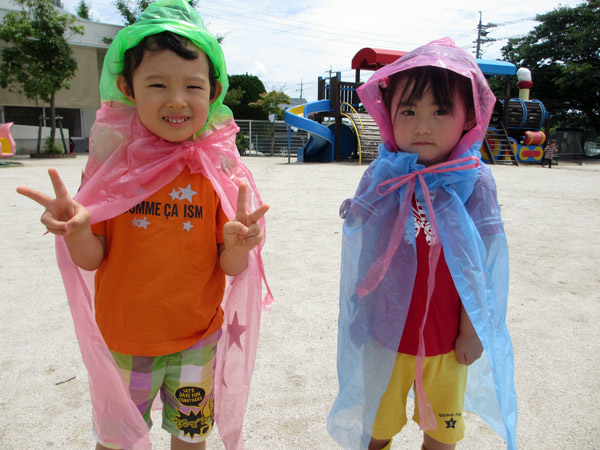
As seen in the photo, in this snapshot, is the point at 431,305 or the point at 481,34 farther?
the point at 481,34

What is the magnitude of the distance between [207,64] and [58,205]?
654 millimetres

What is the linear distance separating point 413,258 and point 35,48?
59.8ft

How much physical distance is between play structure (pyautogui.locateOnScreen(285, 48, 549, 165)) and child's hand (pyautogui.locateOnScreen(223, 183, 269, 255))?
1410cm

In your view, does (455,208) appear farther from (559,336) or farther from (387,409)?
(559,336)

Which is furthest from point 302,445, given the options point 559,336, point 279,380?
point 559,336

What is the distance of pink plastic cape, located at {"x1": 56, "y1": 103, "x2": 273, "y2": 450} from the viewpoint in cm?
144

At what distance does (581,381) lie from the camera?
229 centimetres

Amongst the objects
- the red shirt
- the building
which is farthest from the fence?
the red shirt

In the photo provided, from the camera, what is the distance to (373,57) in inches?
601

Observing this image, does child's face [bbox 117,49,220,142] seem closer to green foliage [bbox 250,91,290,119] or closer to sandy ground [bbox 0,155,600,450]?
sandy ground [bbox 0,155,600,450]

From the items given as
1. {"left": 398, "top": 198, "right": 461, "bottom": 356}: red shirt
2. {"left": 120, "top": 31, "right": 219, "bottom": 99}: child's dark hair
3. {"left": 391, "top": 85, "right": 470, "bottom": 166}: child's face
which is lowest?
{"left": 398, "top": 198, "right": 461, "bottom": 356}: red shirt

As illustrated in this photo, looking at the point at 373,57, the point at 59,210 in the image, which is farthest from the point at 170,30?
the point at 373,57

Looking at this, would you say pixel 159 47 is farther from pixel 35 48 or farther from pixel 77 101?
pixel 77 101

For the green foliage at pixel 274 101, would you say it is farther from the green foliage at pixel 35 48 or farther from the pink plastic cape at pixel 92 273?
the pink plastic cape at pixel 92 273
